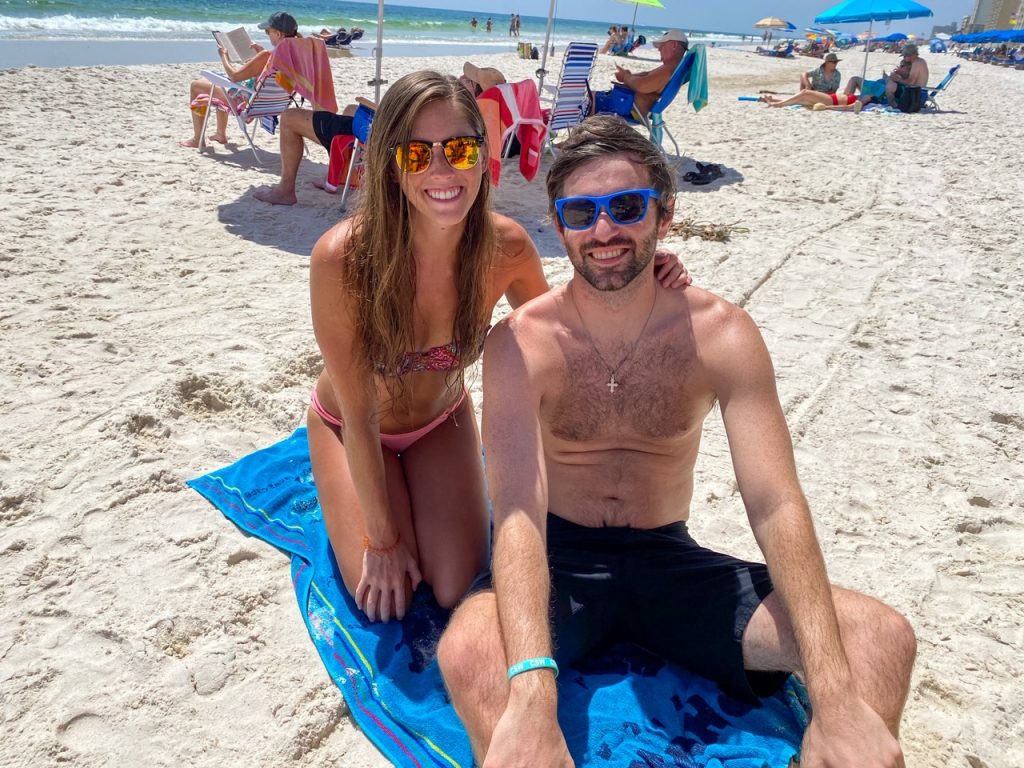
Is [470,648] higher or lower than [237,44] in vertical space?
lower

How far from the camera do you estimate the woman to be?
2.11 m

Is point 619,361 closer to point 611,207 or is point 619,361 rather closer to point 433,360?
point 611,207

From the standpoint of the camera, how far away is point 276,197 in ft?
20.1

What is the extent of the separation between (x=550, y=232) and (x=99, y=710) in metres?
4.83

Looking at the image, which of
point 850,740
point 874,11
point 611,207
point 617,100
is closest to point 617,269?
point 611,207

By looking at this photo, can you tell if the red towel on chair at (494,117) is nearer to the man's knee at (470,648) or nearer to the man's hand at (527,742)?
Result: the man's knee at (470,648)

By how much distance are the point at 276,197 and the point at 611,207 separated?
16.0 feet

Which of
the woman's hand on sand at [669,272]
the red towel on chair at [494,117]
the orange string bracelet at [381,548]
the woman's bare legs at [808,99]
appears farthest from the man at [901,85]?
the orange string bracelet at [381,548]

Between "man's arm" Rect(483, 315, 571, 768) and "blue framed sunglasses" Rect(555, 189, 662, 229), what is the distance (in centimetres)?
32

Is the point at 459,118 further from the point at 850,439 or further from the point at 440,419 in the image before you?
the point at 850,439

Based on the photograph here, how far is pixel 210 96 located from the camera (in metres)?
7.16

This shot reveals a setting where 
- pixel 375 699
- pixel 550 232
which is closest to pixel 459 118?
pixel 375 699

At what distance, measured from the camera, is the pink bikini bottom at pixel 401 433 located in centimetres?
253

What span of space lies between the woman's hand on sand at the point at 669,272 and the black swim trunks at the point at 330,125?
4387 millimetres
